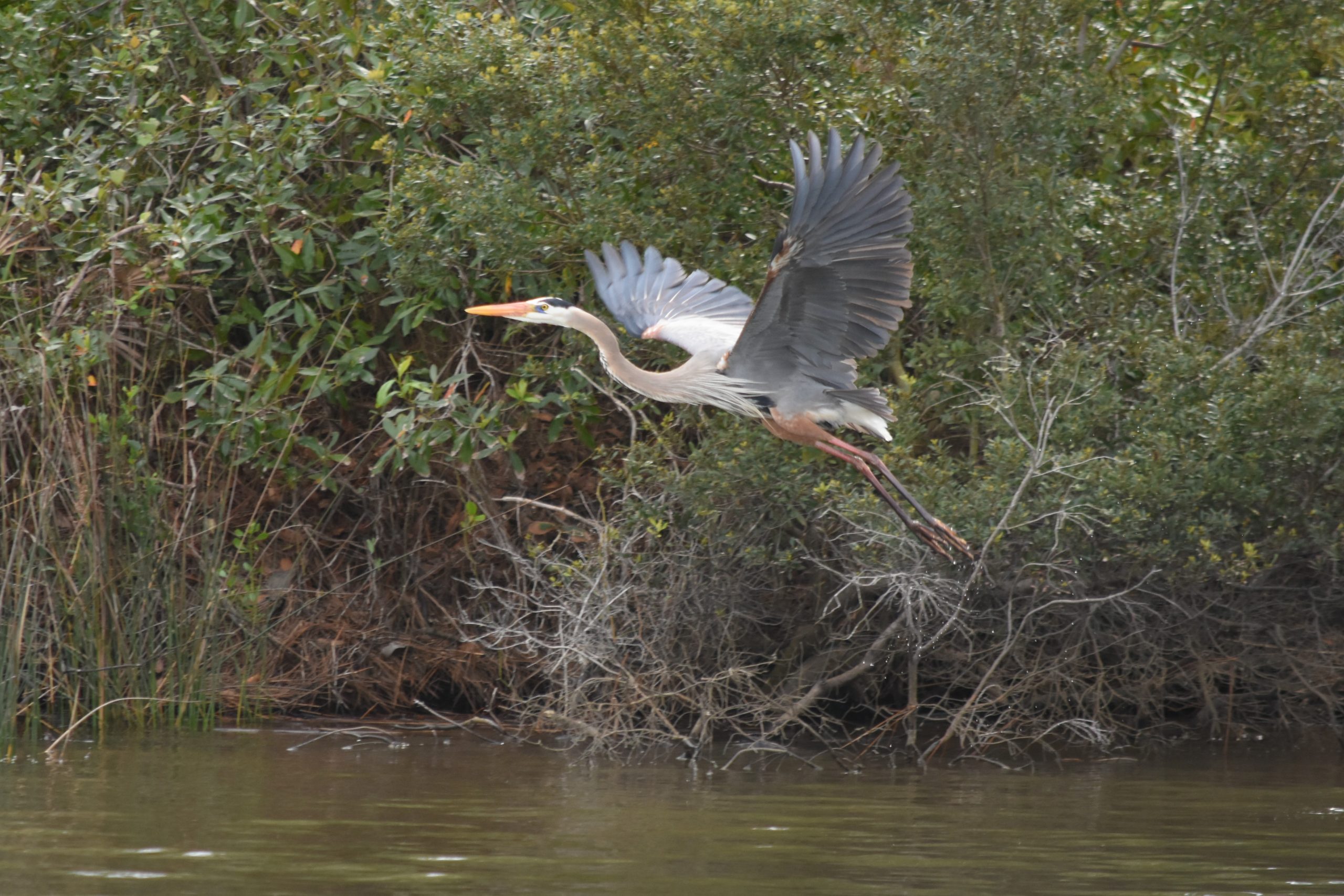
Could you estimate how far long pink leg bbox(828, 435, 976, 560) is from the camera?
645 cm

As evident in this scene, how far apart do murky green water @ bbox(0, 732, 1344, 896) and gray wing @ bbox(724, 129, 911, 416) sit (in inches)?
66.2

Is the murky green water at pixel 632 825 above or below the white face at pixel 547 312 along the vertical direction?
below

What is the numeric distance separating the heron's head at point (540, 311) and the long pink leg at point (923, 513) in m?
1.32

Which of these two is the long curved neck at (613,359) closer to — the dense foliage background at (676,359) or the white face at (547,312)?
the white face at (547,312)

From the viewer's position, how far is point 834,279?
20.4 feet

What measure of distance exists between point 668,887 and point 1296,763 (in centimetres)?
361

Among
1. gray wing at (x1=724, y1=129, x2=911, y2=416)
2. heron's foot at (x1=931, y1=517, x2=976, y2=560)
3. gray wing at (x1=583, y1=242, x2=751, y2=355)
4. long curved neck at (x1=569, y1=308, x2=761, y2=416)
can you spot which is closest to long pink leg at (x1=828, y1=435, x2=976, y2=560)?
heron's foot at (x1=931, y1=517, x2=976, y2=560)

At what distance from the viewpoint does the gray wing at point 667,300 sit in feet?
22.9

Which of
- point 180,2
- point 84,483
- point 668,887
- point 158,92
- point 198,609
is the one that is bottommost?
point 668,887

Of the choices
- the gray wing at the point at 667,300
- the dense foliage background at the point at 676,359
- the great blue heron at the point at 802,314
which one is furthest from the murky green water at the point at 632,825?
the gray wing at the point at 667,300

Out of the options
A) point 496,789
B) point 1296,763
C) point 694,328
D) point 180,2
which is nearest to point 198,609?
point 496,789

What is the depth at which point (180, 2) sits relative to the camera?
8.30m

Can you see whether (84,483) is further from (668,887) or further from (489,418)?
(668,887)

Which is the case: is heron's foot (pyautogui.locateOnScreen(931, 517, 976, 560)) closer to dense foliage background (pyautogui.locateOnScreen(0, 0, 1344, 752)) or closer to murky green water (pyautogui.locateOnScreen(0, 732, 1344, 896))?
dense foliage background (pyautogui.locateOnScreen(0, 0, 1344, 752))
